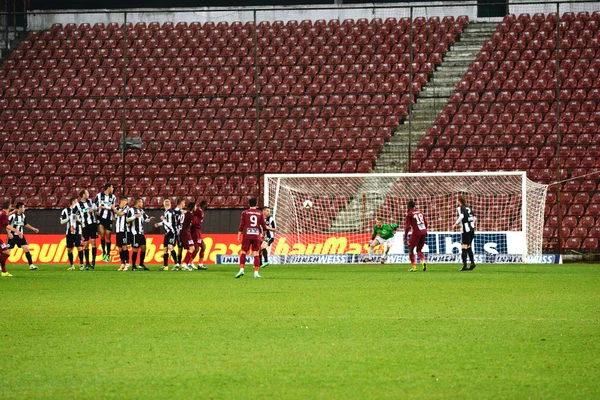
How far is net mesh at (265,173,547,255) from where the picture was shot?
29391 millimetres

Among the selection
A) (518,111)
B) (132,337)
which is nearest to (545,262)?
A: (518,111)

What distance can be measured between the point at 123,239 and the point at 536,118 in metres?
16.4

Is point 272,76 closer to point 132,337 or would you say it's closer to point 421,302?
point 421,302

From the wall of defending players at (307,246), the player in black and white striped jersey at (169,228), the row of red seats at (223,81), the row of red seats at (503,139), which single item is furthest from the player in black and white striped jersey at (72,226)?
the row of red seats at (503,139)

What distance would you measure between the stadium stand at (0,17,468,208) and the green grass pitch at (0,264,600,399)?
17495mm

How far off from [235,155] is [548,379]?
1092 inches

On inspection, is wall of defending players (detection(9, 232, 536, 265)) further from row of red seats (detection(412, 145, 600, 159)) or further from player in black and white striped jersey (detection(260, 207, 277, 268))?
row of red seats (detection(412, 145, 600, 159))

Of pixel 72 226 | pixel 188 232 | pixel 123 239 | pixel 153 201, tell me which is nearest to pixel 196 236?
pixel 188 232

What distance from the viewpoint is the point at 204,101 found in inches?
1453

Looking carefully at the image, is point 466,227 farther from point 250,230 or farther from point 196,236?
point 196,236

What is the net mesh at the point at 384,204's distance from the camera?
1157 inches

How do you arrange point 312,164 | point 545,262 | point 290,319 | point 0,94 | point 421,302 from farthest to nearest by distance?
point 0,94, point 312,164, point 545,262, point 421,302, point 290,319

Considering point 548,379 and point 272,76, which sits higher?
point 272,76

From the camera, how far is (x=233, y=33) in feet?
131
